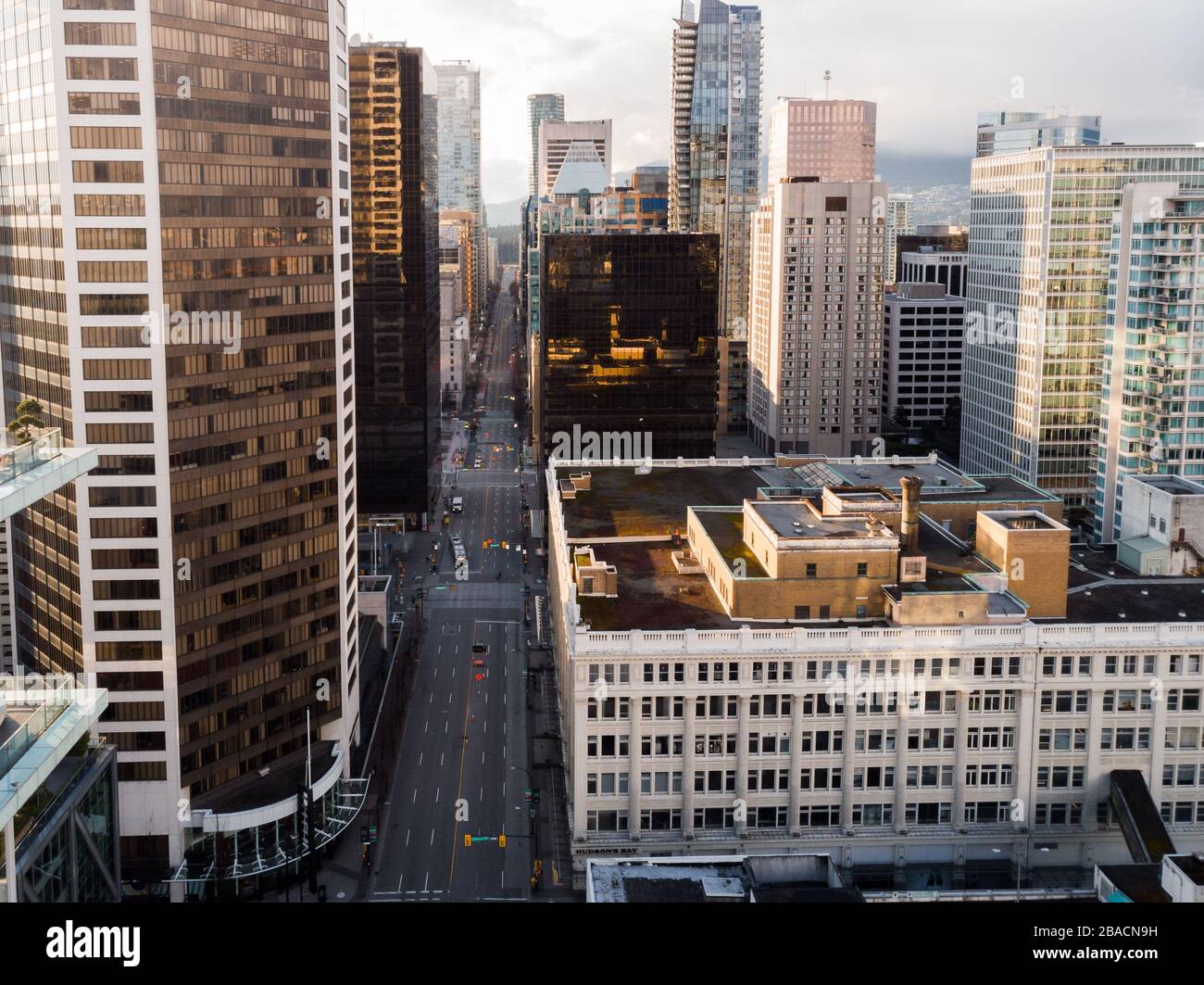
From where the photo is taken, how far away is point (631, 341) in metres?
147

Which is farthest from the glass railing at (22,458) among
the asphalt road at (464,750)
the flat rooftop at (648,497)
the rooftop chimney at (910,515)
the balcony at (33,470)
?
the flat rooftop at (648,497)

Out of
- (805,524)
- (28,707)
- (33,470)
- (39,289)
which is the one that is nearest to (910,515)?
(805,524)

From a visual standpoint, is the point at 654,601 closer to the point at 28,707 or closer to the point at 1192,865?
the point at 1192,865

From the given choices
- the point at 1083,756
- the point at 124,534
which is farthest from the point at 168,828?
the point at 1083,756

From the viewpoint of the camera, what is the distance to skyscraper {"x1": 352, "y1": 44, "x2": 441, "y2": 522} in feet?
478

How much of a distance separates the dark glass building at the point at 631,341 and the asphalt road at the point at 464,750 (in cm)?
1813

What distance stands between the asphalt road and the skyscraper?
547 inches

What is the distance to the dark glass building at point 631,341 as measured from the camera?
144625mm

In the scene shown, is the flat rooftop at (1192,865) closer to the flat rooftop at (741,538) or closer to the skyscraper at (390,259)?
the flat rooftop at (741,538)

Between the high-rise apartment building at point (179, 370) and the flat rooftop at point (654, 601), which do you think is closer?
the high-rise apartment building at point (179, 370)

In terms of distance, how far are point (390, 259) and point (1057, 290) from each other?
70.7 m

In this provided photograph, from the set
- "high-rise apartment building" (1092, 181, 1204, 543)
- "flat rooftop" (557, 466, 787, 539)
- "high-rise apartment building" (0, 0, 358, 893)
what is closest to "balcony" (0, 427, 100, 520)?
"high-rise apartment building" (0, 0, 358, 893)

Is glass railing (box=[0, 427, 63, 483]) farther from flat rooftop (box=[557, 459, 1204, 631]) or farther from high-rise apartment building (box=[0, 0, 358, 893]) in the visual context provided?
flat rooftop (box=[557, 459, 1204, 631])

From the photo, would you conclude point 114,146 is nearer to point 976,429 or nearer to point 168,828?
point 168,828
